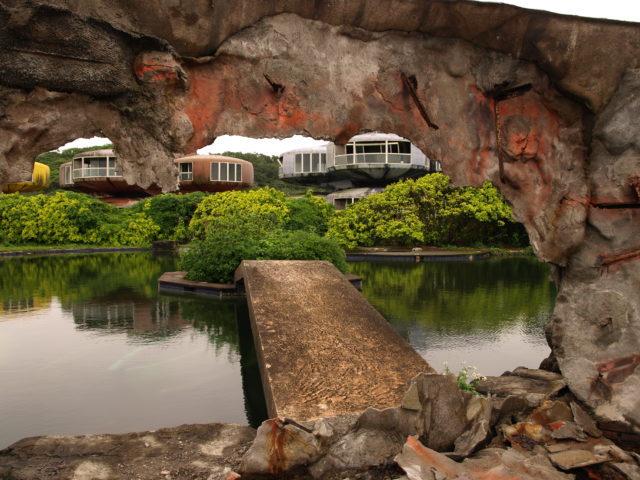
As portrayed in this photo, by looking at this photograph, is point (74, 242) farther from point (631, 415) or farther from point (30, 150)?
point (631, 415)

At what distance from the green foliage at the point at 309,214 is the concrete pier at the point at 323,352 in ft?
43.2

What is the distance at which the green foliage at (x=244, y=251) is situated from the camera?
1095 centimetres

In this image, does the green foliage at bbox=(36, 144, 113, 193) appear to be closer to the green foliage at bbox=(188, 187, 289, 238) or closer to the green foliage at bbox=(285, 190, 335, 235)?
the green foliage at bbox=(188, 187, 289, 238)

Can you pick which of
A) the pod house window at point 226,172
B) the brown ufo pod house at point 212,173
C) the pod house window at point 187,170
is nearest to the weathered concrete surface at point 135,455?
the brown ufo pod house at point 212,173

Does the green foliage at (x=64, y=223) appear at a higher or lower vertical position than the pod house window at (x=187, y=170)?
lower

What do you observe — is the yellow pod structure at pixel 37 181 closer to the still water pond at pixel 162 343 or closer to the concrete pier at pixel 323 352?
the still water pond at pixel 162 343

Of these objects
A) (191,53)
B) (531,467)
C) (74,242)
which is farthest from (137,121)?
(74,242)

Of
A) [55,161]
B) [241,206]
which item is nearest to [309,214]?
[241,206]

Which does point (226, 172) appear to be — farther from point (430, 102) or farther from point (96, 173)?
point (430, 102)

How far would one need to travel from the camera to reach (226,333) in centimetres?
795

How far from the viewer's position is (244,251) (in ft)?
36.5

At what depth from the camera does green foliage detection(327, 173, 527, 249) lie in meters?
21.1

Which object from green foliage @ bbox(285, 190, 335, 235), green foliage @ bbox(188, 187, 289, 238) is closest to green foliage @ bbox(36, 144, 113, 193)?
green foliage @ bbox(188, 187, 289, 238)

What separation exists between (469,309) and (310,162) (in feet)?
89.0
